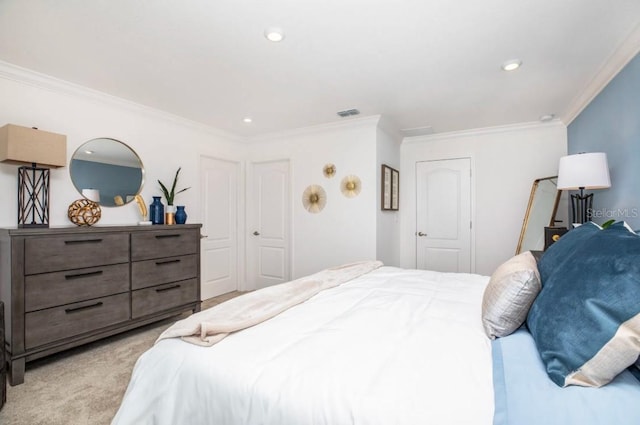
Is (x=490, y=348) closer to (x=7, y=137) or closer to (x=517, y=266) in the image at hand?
(x=517, y=266)

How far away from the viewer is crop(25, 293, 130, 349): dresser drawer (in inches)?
84.8

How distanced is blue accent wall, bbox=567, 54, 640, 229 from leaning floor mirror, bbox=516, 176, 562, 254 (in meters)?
0.76

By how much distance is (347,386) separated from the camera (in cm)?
89

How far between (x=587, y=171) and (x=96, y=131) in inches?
170

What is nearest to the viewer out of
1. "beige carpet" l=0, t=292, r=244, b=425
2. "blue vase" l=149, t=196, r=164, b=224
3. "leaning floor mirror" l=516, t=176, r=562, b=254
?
"beige carpet" l=0, t=292, r=244, b=425

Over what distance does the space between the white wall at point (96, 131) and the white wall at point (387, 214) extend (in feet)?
7.32

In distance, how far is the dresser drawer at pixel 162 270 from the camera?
2779 mm

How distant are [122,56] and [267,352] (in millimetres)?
2398

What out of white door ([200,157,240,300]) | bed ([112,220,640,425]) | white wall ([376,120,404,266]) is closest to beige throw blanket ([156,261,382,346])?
bed ([112,220,640,425])

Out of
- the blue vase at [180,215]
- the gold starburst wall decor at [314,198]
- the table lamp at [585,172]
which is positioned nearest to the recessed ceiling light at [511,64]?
the table lamp at [585,172]

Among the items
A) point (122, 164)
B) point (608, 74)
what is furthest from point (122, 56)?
point (608, 74)

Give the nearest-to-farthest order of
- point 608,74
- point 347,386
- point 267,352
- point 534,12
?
point 347,386 → point 267,352 → point 534,12 → point 608,74

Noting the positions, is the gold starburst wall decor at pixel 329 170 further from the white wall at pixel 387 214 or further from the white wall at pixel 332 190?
the white wall at pixel 387 214

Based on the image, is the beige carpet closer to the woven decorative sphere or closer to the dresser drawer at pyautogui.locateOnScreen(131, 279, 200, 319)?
the dresser drawer at pyautogui.locateOnScreen(131, 279, 200, 319)
